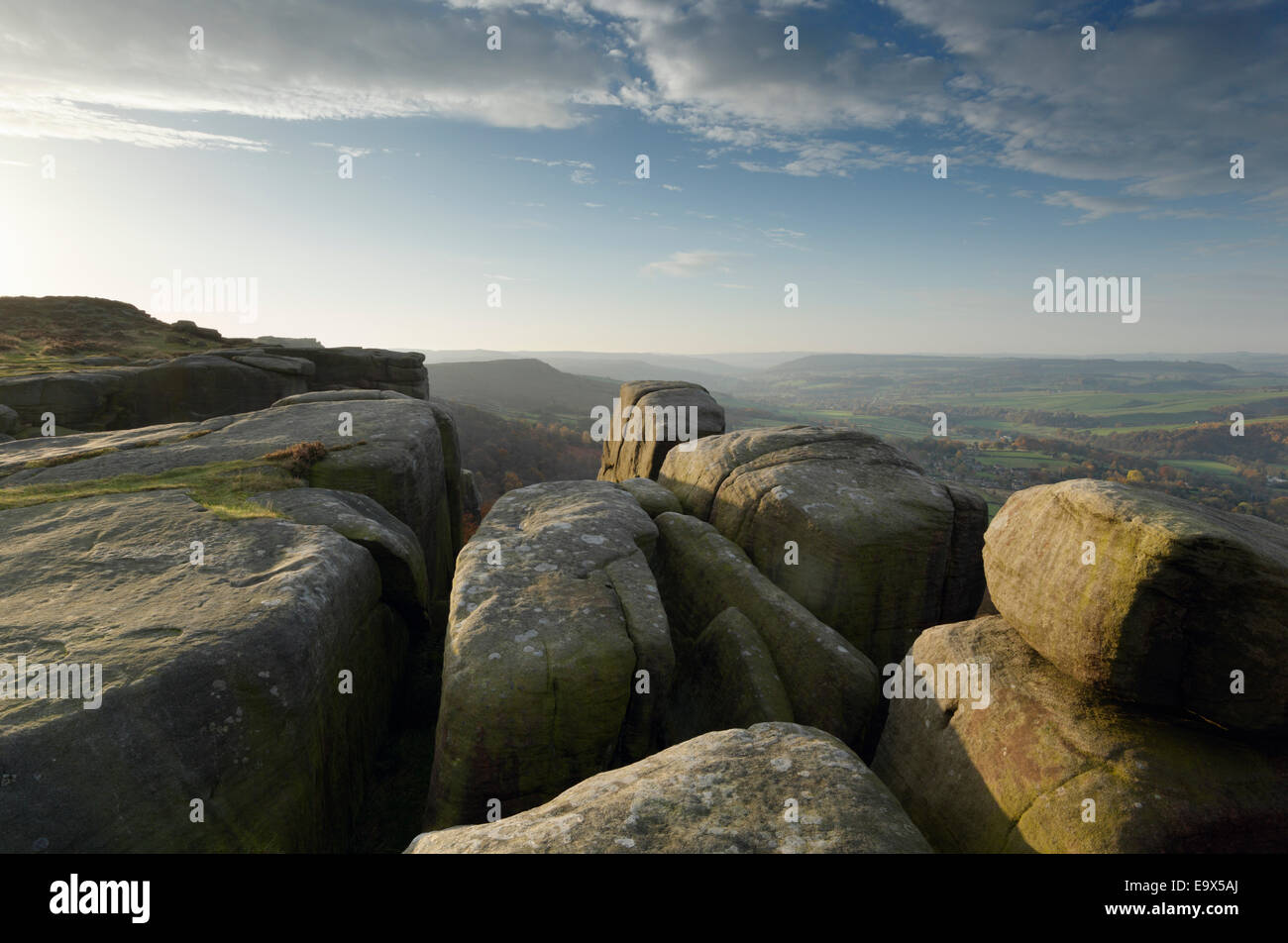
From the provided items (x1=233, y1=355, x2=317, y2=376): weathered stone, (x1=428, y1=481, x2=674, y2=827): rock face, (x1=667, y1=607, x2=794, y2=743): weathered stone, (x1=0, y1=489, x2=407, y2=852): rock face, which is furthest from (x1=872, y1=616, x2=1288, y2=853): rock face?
(x1=233, y1=355, x2=317, y2=376): weathered stone

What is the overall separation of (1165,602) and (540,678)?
25.7 feet

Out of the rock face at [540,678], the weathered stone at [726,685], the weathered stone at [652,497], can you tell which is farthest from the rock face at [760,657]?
the weathered stone at [652,497]

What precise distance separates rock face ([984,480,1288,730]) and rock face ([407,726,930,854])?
139 inches

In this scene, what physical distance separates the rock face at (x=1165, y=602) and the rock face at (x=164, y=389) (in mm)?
34338

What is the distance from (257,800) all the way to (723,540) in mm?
9172

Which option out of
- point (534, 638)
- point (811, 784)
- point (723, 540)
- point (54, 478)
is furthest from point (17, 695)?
point (723, 540)

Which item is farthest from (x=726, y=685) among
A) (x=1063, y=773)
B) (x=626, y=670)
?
(x=1063, y=773)

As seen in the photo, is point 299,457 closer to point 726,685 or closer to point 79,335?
point 726,685

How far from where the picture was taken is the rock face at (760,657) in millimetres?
→ 9523

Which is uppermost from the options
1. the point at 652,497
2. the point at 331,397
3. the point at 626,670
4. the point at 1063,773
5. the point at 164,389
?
the point at 164,389

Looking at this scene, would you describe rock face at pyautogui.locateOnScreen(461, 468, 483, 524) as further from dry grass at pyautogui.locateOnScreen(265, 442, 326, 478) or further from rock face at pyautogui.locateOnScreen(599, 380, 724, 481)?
dry grass at pyautogui.locateOnScreen(265, 442, 326, 478)

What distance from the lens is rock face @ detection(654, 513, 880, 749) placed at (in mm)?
9523

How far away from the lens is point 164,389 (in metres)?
28.2
